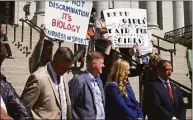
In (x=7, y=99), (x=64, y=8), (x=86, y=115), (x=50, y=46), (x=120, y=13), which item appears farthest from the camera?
(x=120, y=13)

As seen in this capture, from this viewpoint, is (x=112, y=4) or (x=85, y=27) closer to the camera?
(x=85, y=27)

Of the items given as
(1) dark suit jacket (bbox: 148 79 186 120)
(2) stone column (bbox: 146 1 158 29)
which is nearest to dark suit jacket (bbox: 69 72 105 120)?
(1) dark suit jacket (bbox: 148 79 186 120)

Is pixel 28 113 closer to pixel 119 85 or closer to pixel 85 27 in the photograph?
pixel 119 85

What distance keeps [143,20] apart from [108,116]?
11.8 feet

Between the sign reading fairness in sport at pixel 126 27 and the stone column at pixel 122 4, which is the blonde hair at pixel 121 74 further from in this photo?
the stone column at pixel 122 4

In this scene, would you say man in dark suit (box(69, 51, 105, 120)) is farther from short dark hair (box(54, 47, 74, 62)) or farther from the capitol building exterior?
the capitol building exterior

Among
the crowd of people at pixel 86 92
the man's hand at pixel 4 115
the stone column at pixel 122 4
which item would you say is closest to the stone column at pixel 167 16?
the stone column at pixel 122 4

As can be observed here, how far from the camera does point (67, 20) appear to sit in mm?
7504

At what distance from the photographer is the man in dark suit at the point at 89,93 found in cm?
556

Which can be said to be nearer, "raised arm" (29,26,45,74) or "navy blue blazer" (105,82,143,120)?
"raised arm" (29,26,45,74)

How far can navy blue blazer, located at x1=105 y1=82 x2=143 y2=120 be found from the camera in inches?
236

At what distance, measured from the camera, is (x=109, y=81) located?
20.3ft

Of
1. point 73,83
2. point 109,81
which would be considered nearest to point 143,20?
point 109,81

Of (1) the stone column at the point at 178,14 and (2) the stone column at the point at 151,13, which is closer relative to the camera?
(2) the stone column at the point at 151,13
